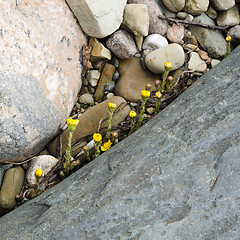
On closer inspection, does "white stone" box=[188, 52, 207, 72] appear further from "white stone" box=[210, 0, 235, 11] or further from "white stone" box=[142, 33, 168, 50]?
"white stone" box=[210, 0, 235, 11]

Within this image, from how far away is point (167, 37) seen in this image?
2.90 metres

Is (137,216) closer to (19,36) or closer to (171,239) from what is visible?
(171,239)

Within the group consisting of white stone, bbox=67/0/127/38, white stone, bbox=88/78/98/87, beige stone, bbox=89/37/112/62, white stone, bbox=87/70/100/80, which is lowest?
white stone, bbox=88/78/98/87

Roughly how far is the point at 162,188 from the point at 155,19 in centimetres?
183

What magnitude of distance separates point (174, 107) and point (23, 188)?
51.7 inches

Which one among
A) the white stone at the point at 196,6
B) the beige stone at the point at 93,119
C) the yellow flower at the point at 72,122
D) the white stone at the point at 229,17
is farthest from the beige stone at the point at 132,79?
the white stone at the point at 229,17

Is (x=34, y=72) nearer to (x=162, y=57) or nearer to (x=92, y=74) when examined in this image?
(x=92, y=74)

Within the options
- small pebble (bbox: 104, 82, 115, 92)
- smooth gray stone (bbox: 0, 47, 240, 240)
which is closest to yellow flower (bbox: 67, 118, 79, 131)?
smooth gray stone (bbox: 0, 47, 240, 240)

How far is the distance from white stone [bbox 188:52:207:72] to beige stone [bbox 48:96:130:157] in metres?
0.81

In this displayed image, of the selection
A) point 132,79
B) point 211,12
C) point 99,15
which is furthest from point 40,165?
point 211,12

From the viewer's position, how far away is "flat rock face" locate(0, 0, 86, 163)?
1.96m

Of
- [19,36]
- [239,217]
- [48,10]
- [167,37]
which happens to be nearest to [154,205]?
[239,217]

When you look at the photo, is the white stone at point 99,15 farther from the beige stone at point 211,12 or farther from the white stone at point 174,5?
the beige stone at point 211,12

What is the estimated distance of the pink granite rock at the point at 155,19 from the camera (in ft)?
9.07
